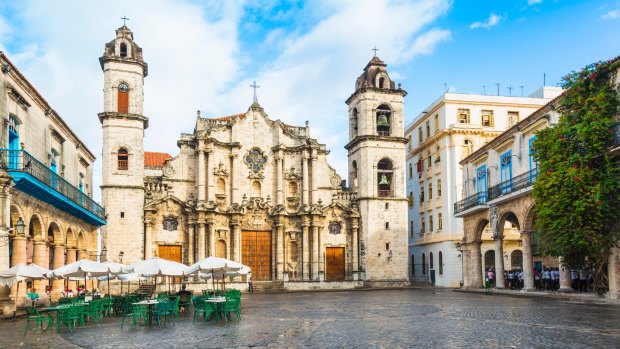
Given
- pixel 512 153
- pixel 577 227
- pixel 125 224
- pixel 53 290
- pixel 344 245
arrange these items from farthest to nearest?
pixel 344 245
pixel 125 224
pixel 512 153
pixel 53 290
pixel 577 227

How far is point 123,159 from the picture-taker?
1705 inches

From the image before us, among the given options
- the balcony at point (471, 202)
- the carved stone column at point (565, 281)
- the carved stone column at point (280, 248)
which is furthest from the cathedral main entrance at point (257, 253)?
the carved stone column at point (565, 281)

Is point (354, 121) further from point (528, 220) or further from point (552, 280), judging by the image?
point (552, 280)

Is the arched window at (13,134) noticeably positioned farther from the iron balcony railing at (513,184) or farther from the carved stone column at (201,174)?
the carved stone column at (201,174)

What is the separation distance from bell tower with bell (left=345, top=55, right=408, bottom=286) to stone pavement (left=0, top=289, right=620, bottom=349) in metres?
24.6

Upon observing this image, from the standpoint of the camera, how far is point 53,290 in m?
30.3

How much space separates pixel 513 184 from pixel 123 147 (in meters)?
25.3

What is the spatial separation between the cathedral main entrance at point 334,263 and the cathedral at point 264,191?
0.07 metres

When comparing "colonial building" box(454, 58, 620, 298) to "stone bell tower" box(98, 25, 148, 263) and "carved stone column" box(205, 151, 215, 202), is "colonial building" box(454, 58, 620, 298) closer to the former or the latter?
"carved stone column" box(205, 151, 215, 202)


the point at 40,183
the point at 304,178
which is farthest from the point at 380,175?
the point at 40,183

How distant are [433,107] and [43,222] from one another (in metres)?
31.8

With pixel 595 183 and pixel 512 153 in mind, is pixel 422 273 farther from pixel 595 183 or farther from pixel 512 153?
pixel 595 183

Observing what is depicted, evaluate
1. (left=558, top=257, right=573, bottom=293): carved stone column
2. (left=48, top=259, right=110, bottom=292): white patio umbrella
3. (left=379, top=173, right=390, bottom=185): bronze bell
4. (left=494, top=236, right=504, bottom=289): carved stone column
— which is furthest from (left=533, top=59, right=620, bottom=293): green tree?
(left=379, top=173, right=390, bottom=185): bronze bell

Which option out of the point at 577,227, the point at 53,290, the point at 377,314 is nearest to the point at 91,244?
the point at 53,290
